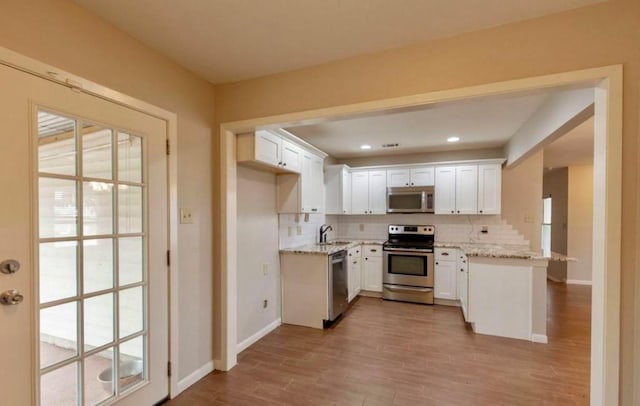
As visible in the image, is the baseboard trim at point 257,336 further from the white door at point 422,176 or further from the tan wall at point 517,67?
the white door at point 422,176

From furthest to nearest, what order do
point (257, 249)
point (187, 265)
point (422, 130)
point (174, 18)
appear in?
A: 1. point (422, 130)
2. point (257, 249)
3. point (187, 265)
4. point (174, 18)

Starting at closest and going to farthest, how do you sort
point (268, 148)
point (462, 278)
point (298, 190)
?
point (268, 148) < point (298, 190) < point (462, 278)

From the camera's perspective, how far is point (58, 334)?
1546mm

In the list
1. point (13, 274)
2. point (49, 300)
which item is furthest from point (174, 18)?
→ point (49, 300)

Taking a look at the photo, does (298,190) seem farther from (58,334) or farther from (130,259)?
(58,334)

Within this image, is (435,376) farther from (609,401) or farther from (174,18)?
(174,18)

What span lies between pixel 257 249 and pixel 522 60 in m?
2.86

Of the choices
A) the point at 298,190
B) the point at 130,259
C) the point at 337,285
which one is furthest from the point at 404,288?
the point at 130,259

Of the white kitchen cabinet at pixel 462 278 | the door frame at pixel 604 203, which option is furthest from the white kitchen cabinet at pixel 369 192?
the door frame at pixel 604 203

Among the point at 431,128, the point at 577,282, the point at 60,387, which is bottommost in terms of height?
the point at 577,282

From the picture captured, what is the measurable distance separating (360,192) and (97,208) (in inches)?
166

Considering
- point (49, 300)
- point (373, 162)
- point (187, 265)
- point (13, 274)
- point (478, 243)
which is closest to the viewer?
point (13, 274)

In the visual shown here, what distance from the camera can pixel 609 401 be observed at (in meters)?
1.54

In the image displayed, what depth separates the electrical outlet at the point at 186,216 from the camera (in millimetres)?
2270
